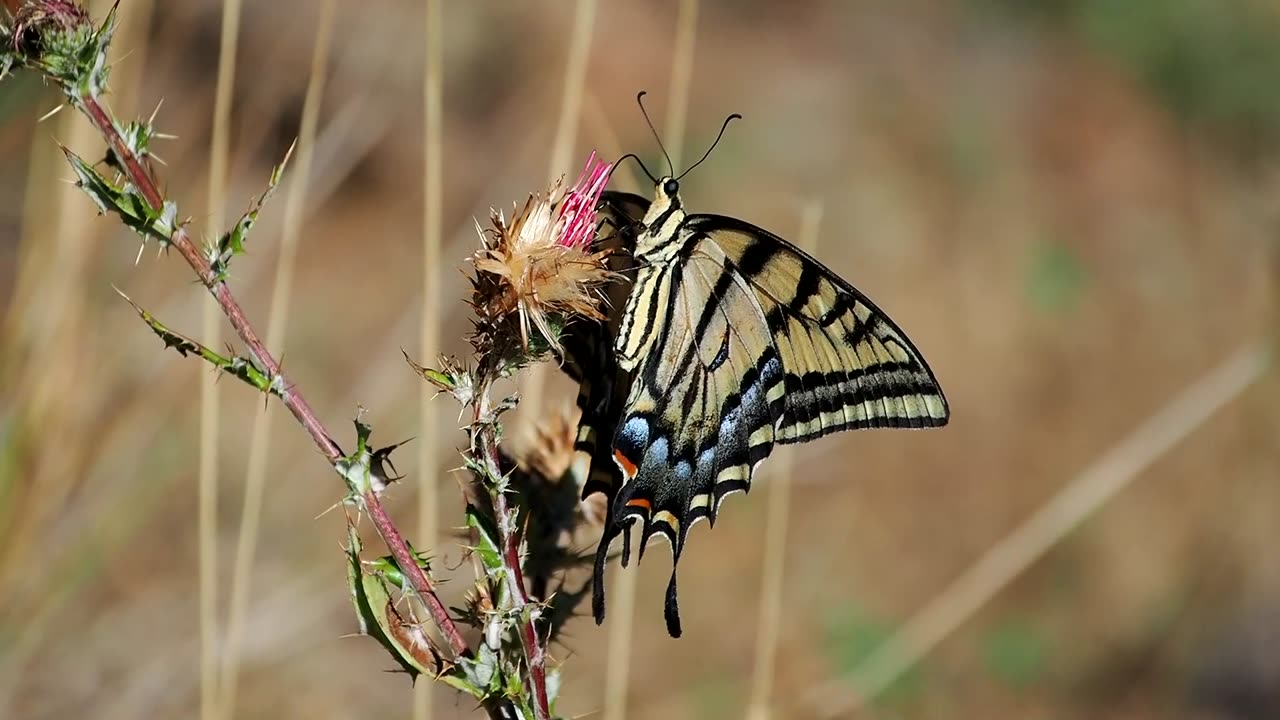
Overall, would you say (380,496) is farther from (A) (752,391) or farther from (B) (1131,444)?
(B) (1131,444)

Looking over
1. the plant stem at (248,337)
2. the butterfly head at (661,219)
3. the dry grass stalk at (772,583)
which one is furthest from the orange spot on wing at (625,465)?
the plant stem at (248,337)

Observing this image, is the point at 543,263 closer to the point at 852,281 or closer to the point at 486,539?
the point at 486,539

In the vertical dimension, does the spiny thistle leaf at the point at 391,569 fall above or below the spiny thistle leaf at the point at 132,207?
below

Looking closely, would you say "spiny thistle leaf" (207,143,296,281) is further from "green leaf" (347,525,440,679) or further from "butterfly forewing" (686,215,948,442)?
"butterfly forewing" (686,215,948,442)

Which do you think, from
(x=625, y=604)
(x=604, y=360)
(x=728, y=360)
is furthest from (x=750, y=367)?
(x=625, y=604)

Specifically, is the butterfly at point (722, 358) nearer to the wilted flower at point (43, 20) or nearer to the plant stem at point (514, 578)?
the plant stem at point (514, 578)

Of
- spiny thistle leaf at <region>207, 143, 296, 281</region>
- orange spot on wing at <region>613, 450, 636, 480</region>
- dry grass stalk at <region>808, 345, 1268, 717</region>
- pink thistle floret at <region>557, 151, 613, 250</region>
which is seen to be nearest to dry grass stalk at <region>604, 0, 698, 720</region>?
orange spot on wing at <region>613, 450, 636, 480</region>
